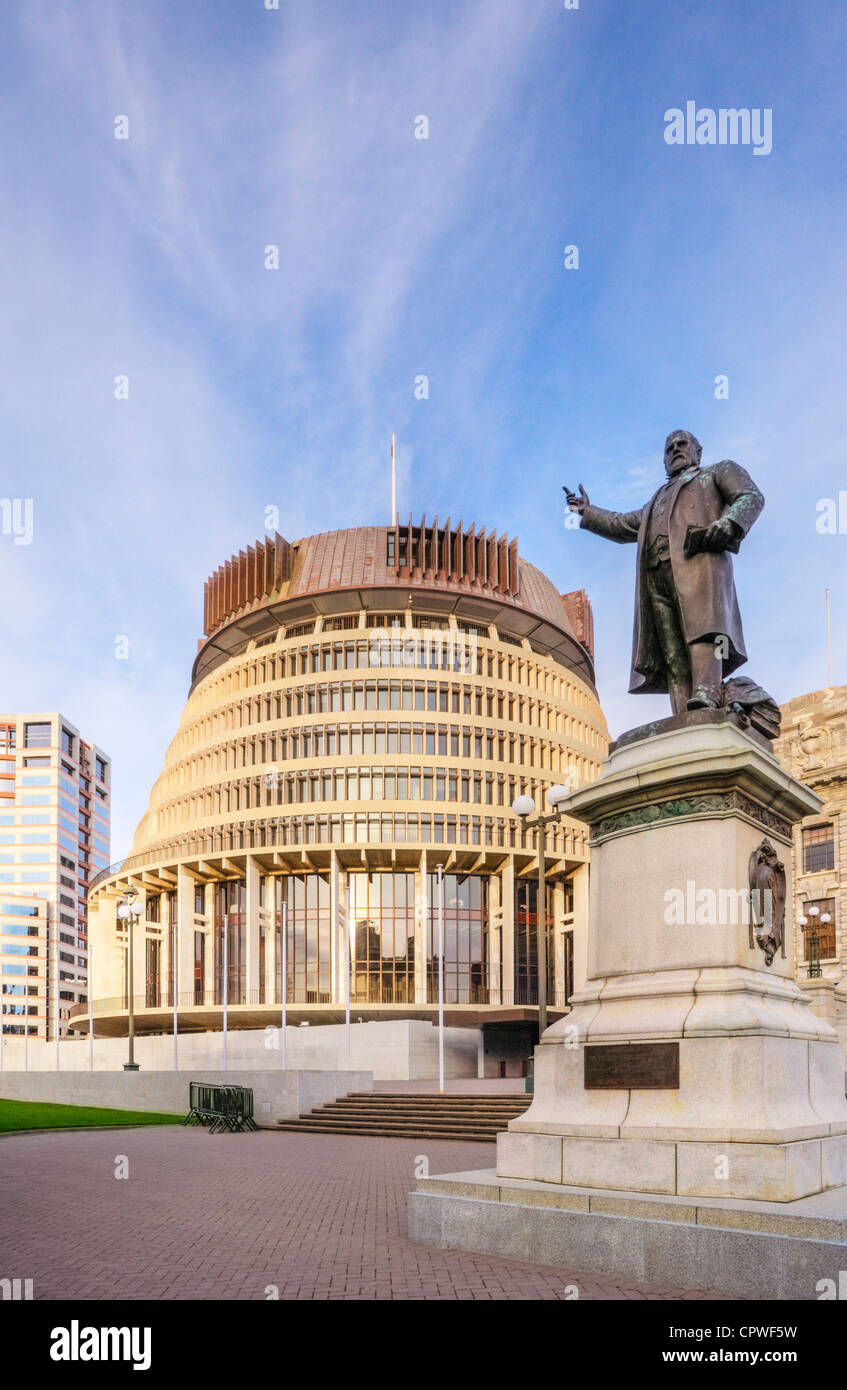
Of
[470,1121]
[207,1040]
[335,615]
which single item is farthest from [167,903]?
[470,1121]

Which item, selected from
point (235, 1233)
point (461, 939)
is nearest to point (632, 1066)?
point (235, 1233)

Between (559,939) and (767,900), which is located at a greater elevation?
(767,900)

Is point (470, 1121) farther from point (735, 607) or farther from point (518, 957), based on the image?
point (518, 957)

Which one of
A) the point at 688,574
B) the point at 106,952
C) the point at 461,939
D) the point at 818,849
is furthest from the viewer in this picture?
the point at 106,952

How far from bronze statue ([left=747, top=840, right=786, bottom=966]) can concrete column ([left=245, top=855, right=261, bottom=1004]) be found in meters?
63.1

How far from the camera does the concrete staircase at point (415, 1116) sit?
26609 millimetres

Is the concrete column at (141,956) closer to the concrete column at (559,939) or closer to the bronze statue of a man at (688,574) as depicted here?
the concrete column at (559,939)

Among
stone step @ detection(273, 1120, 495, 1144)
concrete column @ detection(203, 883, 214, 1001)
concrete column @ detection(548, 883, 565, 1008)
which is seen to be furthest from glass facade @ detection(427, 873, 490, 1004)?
stone step @ detection(273, 1120, 495, 1144)

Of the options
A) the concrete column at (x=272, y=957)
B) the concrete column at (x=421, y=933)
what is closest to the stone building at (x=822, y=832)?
the concrete column at (x=421, y=933)

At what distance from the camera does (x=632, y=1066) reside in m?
9.15

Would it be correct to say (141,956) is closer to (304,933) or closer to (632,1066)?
(304,933)

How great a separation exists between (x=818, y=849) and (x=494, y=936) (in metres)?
20.7

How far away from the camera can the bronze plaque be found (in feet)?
29.2

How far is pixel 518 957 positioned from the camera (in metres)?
72.6
